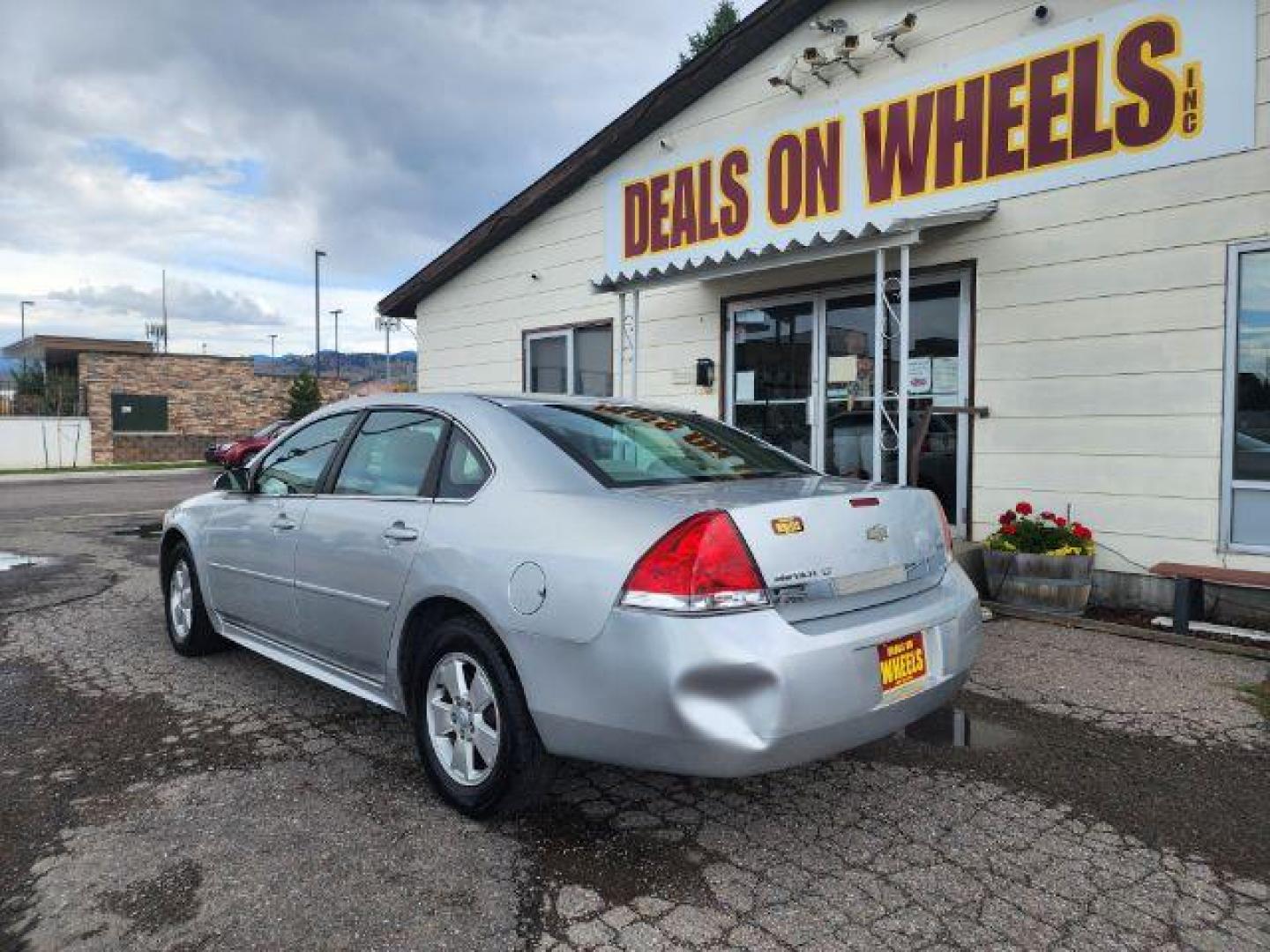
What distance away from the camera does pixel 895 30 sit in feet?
23.1

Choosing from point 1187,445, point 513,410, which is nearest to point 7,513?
A: point 513,410

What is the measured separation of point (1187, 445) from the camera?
579 cm

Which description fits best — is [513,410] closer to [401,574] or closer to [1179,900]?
[401,574]

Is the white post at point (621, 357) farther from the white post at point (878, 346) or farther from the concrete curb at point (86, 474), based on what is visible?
the concrete curb at point (86, 474)

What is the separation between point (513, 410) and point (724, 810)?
1.64 m

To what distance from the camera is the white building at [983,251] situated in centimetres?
566

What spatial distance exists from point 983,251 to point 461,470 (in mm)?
4958

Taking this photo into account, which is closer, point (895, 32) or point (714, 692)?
point (714, 692)

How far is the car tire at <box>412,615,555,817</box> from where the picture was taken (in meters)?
2.85

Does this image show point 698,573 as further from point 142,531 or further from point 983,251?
point 142,531

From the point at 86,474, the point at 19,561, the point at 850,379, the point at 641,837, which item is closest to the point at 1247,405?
the point at 850,379

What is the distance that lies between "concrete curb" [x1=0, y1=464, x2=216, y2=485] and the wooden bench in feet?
75.0

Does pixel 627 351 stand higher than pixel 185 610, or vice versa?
pixel 627 351

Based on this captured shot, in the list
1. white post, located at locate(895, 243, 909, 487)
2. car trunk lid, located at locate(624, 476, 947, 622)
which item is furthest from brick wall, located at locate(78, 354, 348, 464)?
car trunk lid, located at locate(624, 476, 947, 622)
